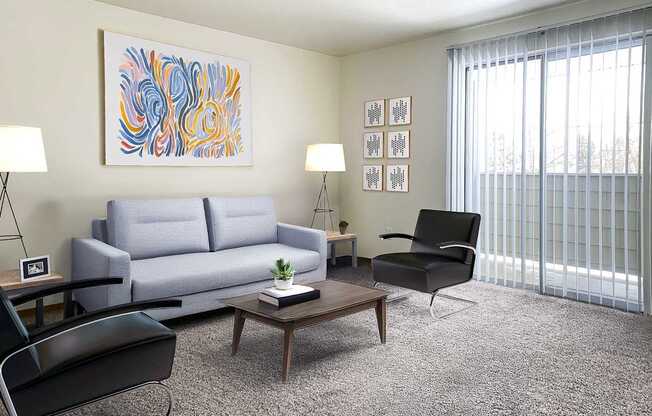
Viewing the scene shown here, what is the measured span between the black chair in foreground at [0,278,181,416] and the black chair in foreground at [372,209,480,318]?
7.24 feet

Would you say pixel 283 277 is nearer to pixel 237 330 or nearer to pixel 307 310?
pixel 307 310

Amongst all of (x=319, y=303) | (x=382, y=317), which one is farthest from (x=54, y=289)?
(x=382, y=317)

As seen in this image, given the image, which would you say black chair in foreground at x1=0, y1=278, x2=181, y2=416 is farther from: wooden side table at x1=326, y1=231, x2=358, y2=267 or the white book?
wooden side table at x1=326, y1=231, x2=358, y2=267

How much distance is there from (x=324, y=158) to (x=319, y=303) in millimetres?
2610

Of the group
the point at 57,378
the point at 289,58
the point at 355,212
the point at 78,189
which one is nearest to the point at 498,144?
the point at 355,212

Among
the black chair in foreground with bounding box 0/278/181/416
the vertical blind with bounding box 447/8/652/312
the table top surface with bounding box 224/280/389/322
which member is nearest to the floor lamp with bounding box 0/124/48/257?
the black chair in foreground with bounding box 0/278/181/416

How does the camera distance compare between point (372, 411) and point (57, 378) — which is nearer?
point (57, 378)

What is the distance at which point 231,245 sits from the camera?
188 inches

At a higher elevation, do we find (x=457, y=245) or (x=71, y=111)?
(x=71, y=111)

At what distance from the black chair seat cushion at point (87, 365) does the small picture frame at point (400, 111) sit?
4.06 meters

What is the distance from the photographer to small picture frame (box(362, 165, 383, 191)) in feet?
19.9

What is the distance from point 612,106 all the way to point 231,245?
3559mm

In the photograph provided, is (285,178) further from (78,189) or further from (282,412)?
(282,412)

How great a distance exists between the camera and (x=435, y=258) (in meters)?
4.36
